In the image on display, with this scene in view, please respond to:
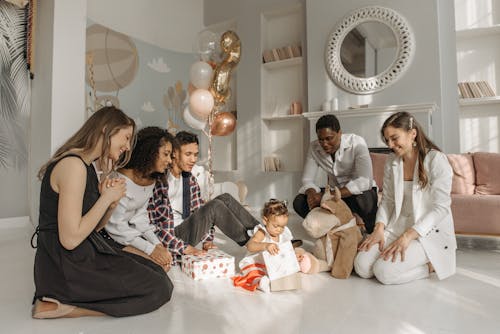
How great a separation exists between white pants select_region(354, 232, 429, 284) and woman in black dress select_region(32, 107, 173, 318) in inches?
43.5

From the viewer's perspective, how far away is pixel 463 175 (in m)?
2.98

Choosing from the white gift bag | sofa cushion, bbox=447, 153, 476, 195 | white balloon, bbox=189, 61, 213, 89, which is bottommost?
the white gift bag

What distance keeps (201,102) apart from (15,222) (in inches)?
96.9

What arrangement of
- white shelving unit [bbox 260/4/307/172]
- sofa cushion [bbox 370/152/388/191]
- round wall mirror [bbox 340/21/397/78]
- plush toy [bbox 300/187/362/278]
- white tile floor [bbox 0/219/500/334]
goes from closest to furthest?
white tile floor [bbox 0/219/500/334], plush toy [bbox 300/187/362/278], sofa cushion [bbox 370/152/388/191], round wall mirror [bbox 340/21/397/78], white shelving unit [bbox 260/4/307/172]

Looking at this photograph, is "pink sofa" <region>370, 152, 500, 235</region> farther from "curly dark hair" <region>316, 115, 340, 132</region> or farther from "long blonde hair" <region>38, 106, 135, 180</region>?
"long blonde hair" <region>38, 106, 135, 180</region>

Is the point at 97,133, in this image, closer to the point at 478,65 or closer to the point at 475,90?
the point at 475,90

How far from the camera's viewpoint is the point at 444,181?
179cm

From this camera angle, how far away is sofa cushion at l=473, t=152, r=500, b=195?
2.89 metres

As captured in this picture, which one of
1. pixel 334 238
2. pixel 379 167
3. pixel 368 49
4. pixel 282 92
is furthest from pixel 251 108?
pixel 334 238

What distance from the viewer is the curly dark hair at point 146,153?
174cm

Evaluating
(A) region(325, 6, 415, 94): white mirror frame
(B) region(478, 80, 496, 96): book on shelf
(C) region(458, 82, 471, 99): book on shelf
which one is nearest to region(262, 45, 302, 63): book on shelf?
(A) region(325, 6, 415, 94): white mirror frame

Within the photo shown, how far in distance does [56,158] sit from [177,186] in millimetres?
885

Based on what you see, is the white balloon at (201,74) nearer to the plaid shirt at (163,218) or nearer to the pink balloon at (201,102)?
the pink balloon at (201,102)

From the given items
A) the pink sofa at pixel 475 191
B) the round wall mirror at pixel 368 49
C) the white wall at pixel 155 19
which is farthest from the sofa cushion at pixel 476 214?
the white wall at pixel 155 19
